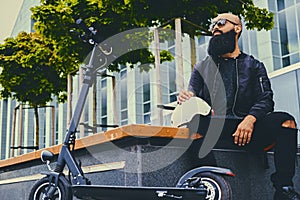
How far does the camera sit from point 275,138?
2.96 meters

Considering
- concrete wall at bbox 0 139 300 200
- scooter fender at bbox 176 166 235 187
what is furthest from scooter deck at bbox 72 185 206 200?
concrete wall at bbox 0 139 300 200

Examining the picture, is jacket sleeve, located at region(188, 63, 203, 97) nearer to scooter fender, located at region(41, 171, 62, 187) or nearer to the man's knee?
the man's knee

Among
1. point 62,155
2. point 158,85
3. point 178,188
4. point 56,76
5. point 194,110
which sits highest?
point 56,76

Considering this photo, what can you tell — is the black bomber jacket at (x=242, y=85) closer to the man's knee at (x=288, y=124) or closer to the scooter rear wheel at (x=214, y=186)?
the man's knee at (x=288, y=124)

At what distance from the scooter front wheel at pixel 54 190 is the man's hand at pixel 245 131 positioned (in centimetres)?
100

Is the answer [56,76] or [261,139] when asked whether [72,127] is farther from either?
[56,76]

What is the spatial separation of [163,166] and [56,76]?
5853 mm

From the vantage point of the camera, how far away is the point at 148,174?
10.4 feet

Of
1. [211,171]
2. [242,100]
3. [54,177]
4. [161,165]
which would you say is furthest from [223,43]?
[54,177]

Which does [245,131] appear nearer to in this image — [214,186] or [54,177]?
[214,186]

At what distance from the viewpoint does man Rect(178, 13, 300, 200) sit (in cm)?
290

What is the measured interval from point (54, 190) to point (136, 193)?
0.54 metres

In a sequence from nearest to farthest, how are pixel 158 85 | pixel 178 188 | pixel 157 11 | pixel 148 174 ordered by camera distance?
pixel 178 188 < pixel 148 174 < pixel 158 85 < pixel 157 11

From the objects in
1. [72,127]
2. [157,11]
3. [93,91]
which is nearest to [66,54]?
[93,91]
